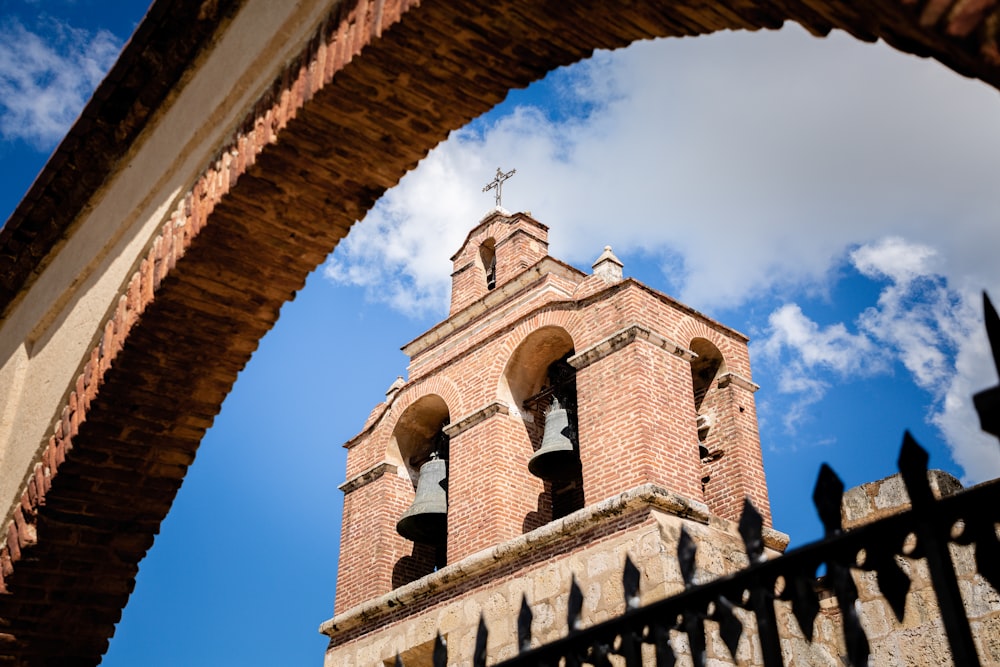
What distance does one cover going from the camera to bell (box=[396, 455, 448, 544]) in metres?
10.7

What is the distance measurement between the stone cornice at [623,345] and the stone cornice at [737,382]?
0.61 m

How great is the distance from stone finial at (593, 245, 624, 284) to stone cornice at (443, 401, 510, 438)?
1876mm

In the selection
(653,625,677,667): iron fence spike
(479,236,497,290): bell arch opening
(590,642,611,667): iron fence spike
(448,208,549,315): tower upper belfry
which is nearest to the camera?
(653,625,677,667): iron fence spike

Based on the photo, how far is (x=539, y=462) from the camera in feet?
32.5

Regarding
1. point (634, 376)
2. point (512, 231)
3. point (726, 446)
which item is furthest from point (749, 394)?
point (512, 231)

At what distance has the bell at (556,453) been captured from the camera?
9.79 m

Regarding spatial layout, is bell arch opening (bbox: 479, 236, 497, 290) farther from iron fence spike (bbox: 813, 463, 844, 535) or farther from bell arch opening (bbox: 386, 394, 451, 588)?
iron fence spike (bbox: 813, 463, 844, 535)

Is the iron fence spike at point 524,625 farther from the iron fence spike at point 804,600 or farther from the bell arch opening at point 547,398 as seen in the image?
the bell arch opening at point 547,398

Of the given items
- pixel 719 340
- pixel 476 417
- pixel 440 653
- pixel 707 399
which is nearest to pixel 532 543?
pixel 476 417

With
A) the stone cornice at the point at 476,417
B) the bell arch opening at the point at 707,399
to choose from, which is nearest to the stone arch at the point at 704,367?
the bell arch opening at the point at 707,399

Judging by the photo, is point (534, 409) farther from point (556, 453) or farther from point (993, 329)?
point (993, 329)

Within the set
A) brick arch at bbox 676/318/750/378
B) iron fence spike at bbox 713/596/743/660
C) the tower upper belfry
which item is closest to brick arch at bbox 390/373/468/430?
the tower upper belfry

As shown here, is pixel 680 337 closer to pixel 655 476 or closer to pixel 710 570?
pixel 655 476

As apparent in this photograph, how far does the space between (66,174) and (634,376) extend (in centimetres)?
602
